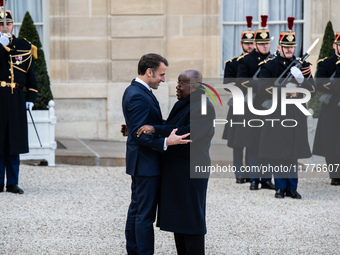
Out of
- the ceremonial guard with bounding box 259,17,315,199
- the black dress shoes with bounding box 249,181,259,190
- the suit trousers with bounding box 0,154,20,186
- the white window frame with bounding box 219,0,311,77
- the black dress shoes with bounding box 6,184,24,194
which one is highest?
the white window frame with bounding box 219,0,311,77

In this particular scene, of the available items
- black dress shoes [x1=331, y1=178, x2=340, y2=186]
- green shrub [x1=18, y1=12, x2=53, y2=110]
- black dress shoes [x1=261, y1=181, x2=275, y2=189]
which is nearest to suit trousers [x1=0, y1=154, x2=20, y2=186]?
green shrub [x1=18, y1=12, x2=53, y2=110]

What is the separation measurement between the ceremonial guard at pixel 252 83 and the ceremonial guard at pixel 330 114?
2.31 feet

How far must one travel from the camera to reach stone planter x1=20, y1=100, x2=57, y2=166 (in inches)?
396

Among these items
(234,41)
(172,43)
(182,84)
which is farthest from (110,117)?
(182,84)

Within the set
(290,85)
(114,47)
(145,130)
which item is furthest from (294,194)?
(114,47)

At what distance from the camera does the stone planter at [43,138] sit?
10.1 meters

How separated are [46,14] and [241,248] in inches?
320

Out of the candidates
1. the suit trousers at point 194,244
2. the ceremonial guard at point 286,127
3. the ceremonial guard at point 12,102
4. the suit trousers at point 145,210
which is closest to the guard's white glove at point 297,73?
the ceremonial guard at point 286,127

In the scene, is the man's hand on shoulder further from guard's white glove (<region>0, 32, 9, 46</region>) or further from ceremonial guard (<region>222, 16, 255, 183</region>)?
ceremonial guard (<region>222, 16, 255, 183</region>)

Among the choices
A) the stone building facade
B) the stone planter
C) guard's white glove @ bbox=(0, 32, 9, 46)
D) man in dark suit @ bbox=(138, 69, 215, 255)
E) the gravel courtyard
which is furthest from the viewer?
the stone building facade

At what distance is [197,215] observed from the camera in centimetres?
488

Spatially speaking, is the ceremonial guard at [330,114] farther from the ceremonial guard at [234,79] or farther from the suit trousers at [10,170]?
the suit trousers at [10,170]

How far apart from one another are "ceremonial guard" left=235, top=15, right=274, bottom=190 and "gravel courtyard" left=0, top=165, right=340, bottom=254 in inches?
14.2

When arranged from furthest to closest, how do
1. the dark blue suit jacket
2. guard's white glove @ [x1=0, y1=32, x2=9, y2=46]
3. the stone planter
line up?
1. the stone planter
2. guard's white glove @ [x1=0, y1=32, x2=9, y2=46]
3. the dark blue suit jacket
